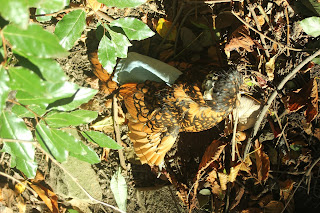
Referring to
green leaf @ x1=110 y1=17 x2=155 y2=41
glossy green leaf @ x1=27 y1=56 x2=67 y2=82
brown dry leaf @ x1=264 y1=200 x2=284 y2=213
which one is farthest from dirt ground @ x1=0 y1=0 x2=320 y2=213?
glossy green leaf @ x1=27 y1=56 x2=67 y2=82

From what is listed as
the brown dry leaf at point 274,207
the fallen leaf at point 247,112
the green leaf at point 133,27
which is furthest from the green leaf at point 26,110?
the brown dry leaf at point 274,207

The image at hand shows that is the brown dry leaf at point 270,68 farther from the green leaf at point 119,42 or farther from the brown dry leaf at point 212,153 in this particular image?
the green leaf at point 119,42

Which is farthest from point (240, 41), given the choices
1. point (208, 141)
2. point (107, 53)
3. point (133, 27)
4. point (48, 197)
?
point (48, 197)

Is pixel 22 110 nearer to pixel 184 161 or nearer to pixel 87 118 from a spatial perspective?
pixel 87 118

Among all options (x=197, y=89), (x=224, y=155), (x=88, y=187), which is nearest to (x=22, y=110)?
(x=197, y=89)

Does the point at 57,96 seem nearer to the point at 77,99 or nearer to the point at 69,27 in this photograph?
the point at 77,99
